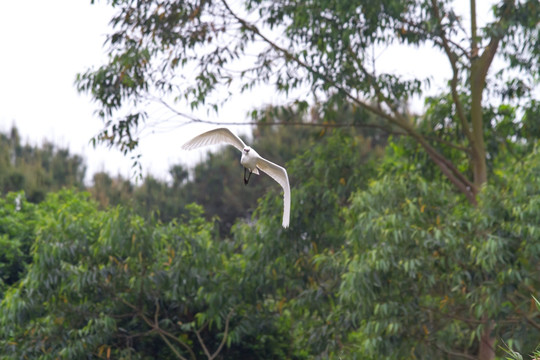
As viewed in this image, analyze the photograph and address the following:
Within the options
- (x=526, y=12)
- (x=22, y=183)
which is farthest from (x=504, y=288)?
(x=22, y=183)

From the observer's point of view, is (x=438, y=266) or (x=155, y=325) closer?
(x=438, y=266)

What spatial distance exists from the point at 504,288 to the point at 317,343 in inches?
95.5

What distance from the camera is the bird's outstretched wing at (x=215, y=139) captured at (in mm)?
4766

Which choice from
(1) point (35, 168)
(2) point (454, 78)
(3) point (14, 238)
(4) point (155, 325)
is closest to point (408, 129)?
(2) point (454, 78)

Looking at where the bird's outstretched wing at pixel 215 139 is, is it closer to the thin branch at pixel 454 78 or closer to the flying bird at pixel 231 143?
the flying bird at pixel 231 143

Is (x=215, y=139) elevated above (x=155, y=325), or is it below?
above

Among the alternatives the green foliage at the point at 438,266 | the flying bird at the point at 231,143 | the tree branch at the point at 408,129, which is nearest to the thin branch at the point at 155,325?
the green foliage at the point at 438,266

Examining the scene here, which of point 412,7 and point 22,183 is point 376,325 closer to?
point 412,7

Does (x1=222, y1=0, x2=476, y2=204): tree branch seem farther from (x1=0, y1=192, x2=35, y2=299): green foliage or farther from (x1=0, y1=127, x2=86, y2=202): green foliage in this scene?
(x1=0, y1=127, x2=86, y2=202): green foliage

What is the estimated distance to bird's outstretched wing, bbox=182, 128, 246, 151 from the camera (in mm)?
4766

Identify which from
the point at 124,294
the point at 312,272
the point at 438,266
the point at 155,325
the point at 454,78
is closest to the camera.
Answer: the point at 438,266

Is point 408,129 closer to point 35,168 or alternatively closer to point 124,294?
point 124,294

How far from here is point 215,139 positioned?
486 cm

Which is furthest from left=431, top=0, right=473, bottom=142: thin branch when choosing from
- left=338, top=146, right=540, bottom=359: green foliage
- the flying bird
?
the flying bird
